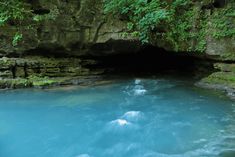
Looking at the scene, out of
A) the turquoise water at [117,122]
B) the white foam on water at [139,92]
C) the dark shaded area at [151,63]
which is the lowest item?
the turquoise water at [117,122]

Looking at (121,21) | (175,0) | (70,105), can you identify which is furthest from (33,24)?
(175,0)

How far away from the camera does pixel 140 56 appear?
1606 centimetres

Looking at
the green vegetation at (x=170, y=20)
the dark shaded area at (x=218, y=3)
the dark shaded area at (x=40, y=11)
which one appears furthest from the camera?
the dark shaded area at (x=40, y=11)

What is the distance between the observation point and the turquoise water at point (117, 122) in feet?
22.6

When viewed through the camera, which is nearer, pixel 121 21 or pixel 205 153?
pixel 205 153

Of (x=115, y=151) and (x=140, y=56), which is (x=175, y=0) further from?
(x=115, y=151)

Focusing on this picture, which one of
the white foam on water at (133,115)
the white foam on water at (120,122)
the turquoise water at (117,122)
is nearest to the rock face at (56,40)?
the turquoise water at (117,122)

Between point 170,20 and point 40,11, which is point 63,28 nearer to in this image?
point 40,11

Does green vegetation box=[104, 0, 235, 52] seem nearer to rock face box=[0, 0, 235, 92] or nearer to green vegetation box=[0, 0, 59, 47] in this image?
rock face box=[0, 0, 235, 92]

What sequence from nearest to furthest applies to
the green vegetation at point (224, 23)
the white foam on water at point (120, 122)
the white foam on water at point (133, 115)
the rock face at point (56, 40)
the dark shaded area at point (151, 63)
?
the white foam on water at point (120, 122), the white foam on water at point (133, 115), the green vegetation at point (224, 23), the rock face at point (56, 40), the dark shaded area at point (151, 63)

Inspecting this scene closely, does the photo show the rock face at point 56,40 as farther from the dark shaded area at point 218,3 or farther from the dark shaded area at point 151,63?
the dark shaded area at point 218,3

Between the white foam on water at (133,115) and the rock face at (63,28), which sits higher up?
the rock face at (63,28)

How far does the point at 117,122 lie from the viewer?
327 inches

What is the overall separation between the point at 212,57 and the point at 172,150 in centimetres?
598
